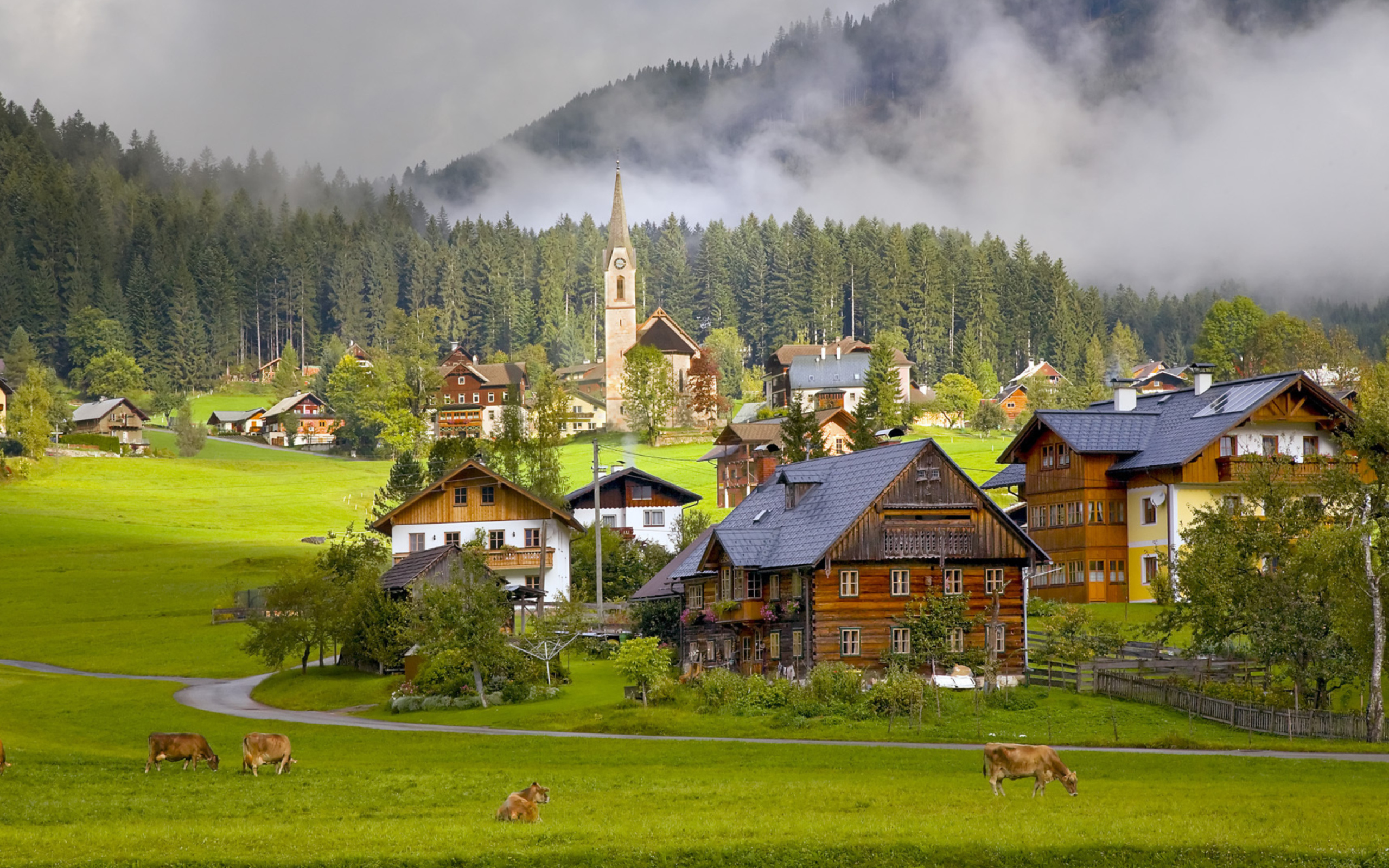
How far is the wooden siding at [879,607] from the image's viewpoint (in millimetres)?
54344

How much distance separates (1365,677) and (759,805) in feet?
79.5

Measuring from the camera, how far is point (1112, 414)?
241ft

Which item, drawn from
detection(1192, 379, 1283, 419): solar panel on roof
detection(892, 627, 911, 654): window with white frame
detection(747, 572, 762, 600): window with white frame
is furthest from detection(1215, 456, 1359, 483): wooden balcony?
detection(747, 572, 762, 600): window with white frame

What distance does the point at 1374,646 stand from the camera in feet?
143

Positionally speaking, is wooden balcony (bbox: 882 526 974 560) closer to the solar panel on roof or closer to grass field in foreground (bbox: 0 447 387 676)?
the solar panel on roof

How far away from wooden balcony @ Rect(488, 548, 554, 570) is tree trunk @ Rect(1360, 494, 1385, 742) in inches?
2021

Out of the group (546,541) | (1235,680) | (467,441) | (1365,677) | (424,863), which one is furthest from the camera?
(467,441)

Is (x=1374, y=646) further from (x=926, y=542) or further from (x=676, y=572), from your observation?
(x=676, y=572)

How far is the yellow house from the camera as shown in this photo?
6838 cm

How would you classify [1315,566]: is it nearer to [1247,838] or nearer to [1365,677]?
[1365,677]

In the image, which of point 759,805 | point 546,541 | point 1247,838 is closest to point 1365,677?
point 1247,838

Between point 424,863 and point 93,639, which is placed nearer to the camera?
point 424,863

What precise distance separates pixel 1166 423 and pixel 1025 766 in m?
45.9

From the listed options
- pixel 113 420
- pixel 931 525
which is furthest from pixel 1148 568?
pixel 113 420
